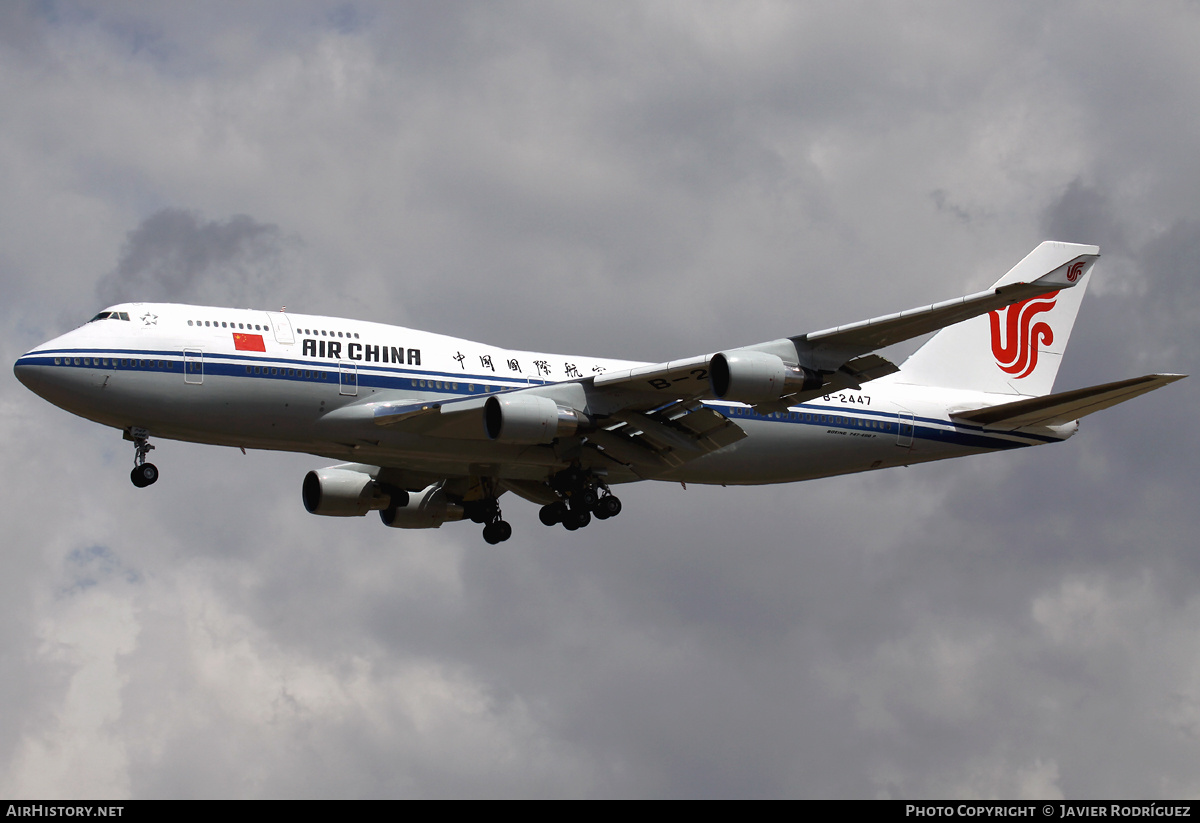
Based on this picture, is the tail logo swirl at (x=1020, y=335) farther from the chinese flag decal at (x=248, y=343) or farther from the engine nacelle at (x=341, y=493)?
the chinese flag decal at (x=248, y=343)

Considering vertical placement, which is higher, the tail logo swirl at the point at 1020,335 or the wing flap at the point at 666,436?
the tail logo swirl at the point at 1020,335

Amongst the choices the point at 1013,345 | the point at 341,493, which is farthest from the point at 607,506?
the point at 1013,345

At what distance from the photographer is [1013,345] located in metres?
52.9

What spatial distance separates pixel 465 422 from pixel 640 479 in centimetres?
757

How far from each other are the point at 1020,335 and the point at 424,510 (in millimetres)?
22743

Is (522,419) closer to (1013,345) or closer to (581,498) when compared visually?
(581,498)

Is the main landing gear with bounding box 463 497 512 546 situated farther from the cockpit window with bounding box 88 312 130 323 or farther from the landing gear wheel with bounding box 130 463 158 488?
the cockpit window with bounding box 88 312 130 323

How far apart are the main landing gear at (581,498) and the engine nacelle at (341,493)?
23.3ft

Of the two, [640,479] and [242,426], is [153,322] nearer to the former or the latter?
[242,426]

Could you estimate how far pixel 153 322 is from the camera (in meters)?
39.0

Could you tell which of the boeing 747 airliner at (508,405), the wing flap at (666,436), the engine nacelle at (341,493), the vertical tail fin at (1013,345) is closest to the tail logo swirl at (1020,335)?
the vertical tail fin at (1013,345)

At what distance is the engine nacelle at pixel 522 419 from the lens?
39.8 metres

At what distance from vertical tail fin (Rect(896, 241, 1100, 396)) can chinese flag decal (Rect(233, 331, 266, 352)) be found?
22944mm
